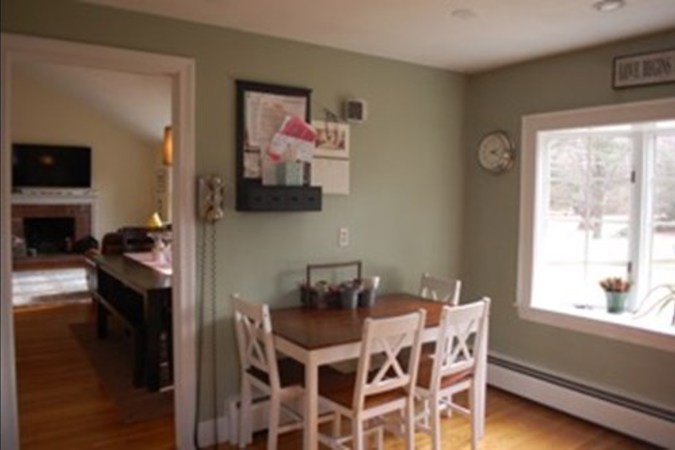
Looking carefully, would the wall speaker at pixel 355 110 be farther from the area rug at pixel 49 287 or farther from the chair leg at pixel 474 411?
the area rug at pixel 49 287

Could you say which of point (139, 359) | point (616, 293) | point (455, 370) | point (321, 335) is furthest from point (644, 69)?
point (139, 359)

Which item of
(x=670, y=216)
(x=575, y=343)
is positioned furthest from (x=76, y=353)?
(x=670, y=216)

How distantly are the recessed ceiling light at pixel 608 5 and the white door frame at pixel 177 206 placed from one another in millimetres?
2011

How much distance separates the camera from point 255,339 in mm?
2707

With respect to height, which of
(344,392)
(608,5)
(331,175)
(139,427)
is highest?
(608,5)

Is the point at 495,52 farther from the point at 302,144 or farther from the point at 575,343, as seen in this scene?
the point at 575,343

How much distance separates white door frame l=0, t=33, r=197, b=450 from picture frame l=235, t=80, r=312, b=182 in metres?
0.27

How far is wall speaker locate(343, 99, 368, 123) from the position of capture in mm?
3338

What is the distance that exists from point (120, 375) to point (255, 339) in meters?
1.92

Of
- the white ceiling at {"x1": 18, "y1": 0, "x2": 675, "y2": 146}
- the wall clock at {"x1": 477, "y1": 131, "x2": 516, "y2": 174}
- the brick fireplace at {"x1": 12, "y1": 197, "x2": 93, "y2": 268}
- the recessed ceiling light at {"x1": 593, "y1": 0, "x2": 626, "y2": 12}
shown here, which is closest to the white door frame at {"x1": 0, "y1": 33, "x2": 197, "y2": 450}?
the white ceiling at {"x1": 18, "y1": 0, "x2": 675, "y2": 146}

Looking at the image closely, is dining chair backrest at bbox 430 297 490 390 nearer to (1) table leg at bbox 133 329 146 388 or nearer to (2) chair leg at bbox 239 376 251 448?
(2) chair leg at bbox 239 376 251 448

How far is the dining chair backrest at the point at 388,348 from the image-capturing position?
2324 mm

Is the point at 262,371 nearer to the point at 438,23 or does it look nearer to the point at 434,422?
the point at 434,422

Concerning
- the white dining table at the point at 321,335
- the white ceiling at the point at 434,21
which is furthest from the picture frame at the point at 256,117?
the white dining table at the point at 321,335
